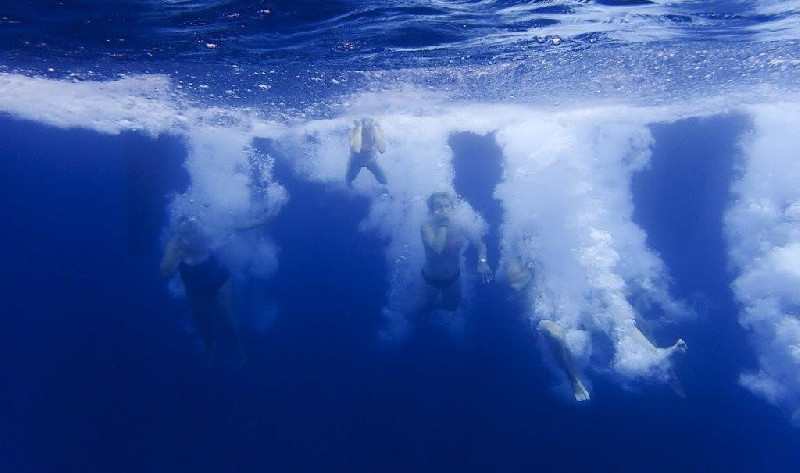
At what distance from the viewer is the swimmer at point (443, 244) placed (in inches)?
480

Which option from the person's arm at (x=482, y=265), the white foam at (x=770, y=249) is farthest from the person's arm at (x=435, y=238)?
the white foam at (x=770, y=249)

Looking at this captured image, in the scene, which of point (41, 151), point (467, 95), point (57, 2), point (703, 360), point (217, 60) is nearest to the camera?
point (57, 2)

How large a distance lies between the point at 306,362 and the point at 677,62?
19102mm

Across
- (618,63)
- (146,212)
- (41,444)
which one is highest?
(618,63)

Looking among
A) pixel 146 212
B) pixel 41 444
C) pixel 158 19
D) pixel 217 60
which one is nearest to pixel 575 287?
pixel 217 60

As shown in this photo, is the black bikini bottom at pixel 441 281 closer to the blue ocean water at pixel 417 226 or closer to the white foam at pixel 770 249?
the blue ocean water at pixel 417 226

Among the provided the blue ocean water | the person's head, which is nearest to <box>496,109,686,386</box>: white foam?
the blue ocean water

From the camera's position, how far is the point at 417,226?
33.3 metres

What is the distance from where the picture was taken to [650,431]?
1728 centimetres

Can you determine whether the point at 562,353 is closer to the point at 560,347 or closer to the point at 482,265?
the point at 560,347

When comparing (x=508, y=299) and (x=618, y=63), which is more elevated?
(x=618, y=63)

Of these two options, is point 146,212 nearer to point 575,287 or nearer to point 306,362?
point 306,362

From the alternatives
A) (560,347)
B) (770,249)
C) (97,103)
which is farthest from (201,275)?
(770,249)

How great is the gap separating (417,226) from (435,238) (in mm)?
21071
